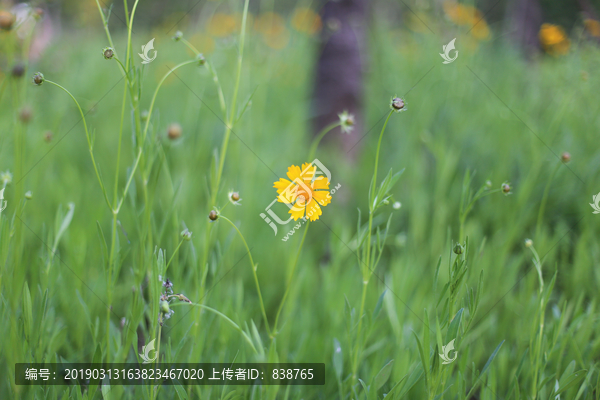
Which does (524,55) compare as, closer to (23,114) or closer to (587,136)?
(587,136)

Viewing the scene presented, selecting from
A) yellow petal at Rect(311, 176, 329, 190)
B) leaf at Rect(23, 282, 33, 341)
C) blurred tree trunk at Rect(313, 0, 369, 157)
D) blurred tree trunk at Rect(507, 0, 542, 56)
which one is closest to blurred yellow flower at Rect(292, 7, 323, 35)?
blurred tree trunk at Rect(313, 0, 369, 157)

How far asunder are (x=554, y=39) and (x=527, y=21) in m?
1.00

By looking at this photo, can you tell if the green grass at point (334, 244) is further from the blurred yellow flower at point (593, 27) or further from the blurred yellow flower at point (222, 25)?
the blurred yellow flower at point (222, 25)

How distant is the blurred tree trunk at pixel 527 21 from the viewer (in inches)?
70.1

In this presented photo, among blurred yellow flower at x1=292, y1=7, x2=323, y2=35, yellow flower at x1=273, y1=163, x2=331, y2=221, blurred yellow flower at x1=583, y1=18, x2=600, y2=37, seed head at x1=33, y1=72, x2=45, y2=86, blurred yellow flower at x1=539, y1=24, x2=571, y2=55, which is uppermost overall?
blurred yellow flower at x1=292, y1=7, x2=323, y2=35

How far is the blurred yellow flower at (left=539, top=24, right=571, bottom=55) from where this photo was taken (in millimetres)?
1197

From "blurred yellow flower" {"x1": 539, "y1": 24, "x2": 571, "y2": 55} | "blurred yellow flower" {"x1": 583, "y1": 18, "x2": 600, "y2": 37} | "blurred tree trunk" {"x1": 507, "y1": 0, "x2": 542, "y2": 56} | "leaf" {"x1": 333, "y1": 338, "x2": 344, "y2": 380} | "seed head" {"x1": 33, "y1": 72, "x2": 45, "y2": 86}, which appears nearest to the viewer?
"seed head" {"x1": 33, "y1": 72, "x2": 45, "y2": 86}

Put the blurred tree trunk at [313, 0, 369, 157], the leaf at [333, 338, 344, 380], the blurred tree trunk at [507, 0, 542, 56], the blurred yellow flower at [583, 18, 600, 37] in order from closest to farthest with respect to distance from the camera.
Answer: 1. the leaf at [333, 338, 344, 380]
2. the blurred yellow flower at [583, 18, 600, 37]
3. the blurred tree trunk at [313, 0, 369, 157]
4. the blurred tree trunk at [507, 0, 542, 56]

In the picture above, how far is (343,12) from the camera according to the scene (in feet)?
4.63

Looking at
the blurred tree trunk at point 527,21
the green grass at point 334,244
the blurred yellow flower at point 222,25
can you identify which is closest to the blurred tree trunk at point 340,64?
the green grass at point 334,244

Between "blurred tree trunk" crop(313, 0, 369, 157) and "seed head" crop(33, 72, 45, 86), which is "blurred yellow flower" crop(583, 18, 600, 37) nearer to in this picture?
"blurred tree trunk" crop(313, 0, 369, 157)

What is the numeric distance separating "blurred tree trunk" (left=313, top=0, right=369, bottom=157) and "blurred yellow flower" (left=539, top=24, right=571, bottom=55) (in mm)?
643

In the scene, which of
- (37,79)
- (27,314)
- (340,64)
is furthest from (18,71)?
(340,64)

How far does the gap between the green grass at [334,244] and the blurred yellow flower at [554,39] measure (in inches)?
4.0
